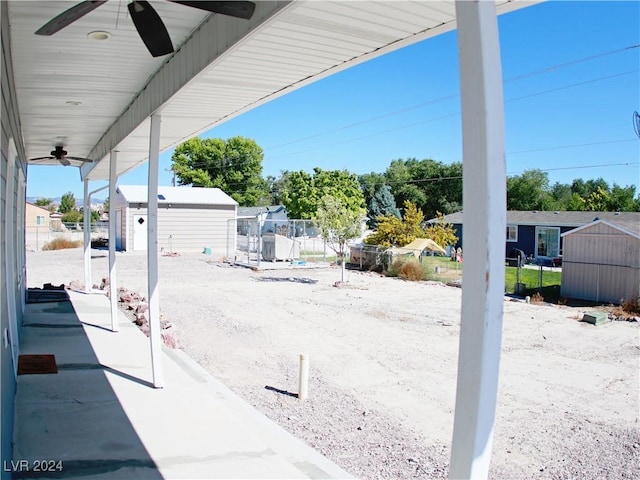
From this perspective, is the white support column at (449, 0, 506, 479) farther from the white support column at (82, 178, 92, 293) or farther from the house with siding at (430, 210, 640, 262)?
the house with siding at (430, 210, 640, 262)

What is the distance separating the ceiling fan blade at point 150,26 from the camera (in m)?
3.17

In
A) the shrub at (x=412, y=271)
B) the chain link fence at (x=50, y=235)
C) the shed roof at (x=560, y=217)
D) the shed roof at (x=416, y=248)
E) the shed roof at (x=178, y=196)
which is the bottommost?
the shrub at (x=412, y=271)

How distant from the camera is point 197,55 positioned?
177 inches

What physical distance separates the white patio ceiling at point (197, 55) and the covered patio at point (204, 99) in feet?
0.05

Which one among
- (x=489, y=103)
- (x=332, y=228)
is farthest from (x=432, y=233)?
(x=489, y=103)

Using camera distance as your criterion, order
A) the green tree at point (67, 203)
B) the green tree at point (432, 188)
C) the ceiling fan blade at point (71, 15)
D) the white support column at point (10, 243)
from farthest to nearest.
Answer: the green tree at point (67, 203), the green tree at point (432, 188), the white support column at point (10, 243), the ceiling fan blade at point (71, 15)

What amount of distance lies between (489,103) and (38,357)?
24.3 ft

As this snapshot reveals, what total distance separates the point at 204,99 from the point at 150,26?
94.3 inches

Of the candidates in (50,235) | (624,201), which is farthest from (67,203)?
(624,201)

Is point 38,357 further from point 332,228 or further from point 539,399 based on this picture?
point 332,228

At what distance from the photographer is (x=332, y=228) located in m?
22.9

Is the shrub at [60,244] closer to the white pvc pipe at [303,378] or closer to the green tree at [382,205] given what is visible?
the green tree at [382,205]

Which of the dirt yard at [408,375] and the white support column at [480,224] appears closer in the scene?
the white support column at [480,224]

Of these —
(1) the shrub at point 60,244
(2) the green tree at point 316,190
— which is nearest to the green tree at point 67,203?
(2) the green tree at point 316,190
